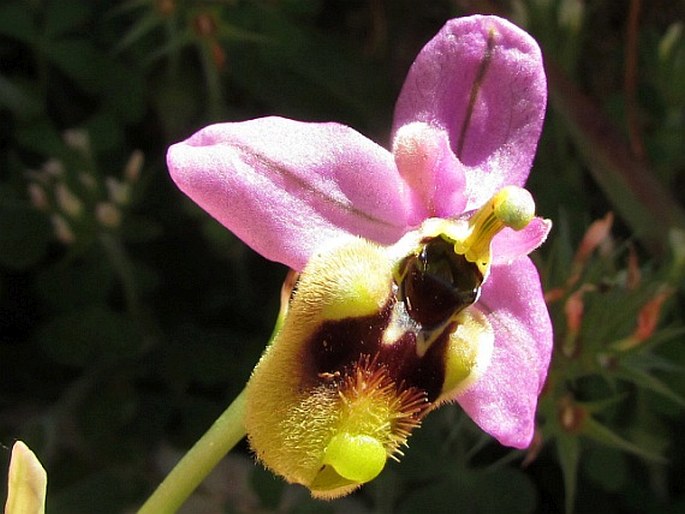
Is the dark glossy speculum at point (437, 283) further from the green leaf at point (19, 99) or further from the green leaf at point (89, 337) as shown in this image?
the green leaf at point (19, 99)

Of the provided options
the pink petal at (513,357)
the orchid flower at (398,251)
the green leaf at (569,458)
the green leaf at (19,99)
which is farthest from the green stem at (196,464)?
the green leaf at (19,99)

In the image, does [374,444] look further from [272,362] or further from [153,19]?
[153,19]

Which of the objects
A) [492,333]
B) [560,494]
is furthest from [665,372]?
[492,333]

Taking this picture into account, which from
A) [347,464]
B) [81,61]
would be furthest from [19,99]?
[347,464]

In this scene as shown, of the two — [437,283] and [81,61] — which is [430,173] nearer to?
[437,283]

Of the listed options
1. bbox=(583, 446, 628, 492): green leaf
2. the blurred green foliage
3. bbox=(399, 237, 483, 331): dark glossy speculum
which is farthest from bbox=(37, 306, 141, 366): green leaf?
bbox=(399, 237, 483, 331): dark glossy speculum

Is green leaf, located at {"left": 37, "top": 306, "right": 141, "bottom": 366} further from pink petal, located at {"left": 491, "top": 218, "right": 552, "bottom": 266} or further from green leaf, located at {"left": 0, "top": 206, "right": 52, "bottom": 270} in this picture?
pink petal, located at {"left": 491, "top": 218, "right": 552, "bottom": 266}

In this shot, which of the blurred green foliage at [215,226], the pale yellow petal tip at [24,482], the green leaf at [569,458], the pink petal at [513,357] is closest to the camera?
the pale yellow petal tip at [24,482]
